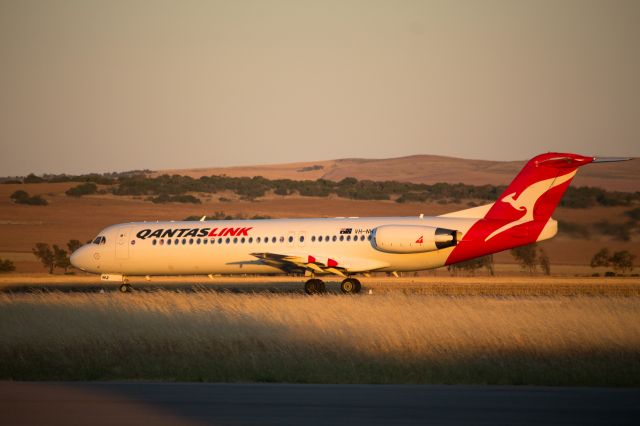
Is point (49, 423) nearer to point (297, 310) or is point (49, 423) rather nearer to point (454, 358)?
point (454, 358)

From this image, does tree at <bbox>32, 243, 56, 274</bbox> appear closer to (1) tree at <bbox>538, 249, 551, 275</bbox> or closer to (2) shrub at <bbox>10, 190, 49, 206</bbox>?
(1) tree at <bbox>538, 249, 551, 275</bbox>

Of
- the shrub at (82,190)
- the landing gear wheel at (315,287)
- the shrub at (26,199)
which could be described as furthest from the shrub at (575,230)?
the shrub at (82,190)

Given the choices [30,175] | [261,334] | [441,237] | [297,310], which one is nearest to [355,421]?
[261,334]

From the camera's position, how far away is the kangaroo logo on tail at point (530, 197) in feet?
101

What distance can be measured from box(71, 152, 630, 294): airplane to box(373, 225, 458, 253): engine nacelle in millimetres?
35

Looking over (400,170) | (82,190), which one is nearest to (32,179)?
(82,190)

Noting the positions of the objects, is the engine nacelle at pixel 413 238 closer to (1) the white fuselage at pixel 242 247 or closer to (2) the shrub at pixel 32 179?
(1) the white fuselage at pixel 242 247

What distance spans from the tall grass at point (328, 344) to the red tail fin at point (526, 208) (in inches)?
343

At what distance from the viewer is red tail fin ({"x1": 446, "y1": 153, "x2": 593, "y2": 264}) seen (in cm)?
3061

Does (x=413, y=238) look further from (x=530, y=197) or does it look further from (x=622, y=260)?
(x=622, y=260)

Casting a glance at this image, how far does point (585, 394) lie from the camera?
11.6m

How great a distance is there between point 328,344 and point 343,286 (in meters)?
16.5

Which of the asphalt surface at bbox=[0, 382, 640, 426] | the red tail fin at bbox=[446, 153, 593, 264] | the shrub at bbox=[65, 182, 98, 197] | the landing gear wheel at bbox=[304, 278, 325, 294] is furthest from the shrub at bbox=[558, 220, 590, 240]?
the shrub at bbox=[65, 182, 98, 197]

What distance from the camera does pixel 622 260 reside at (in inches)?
1971
